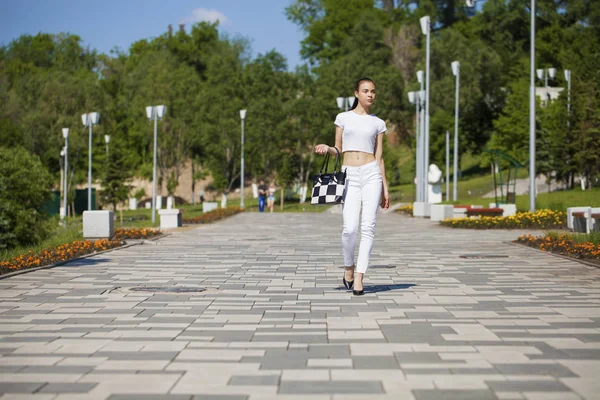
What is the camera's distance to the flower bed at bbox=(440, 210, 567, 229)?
24.1m

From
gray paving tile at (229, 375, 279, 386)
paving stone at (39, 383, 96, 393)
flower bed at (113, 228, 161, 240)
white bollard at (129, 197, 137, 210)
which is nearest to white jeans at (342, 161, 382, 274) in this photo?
gray paving tile at (229, 375, 279, 386)

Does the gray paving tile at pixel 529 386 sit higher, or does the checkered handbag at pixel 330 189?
the checkered handbag at pixel 330 189

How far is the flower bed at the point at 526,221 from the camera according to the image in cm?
2414

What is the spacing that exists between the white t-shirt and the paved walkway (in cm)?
154

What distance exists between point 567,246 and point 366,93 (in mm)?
7430

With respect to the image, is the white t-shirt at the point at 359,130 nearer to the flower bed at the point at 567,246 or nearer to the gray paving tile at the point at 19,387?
the gray paving tile at the point at 19,387

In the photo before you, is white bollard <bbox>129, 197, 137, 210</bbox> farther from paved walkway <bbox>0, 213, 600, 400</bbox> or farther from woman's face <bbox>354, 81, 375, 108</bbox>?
woman's face <bbox>354, 81, 375, 108</bbox>

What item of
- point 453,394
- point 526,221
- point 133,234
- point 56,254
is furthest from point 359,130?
point 526,221

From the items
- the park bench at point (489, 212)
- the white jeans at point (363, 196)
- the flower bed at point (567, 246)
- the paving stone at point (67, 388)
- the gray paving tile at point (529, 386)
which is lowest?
the paving stone at point (67, 388)

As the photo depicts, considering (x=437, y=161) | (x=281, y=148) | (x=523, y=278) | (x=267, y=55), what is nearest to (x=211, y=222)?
(x=523, y=278)

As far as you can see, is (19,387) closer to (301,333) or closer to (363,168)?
(301,333)

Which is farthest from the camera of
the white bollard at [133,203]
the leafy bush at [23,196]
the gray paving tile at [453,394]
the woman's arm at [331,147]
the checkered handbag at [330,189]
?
the white bollard at [133,203]

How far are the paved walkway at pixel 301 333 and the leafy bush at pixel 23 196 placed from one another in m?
6.84

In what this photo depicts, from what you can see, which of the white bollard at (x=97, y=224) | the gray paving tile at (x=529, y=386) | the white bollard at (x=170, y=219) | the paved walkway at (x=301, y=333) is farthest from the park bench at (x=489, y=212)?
the gray paving tile at (x=529, y=386)
